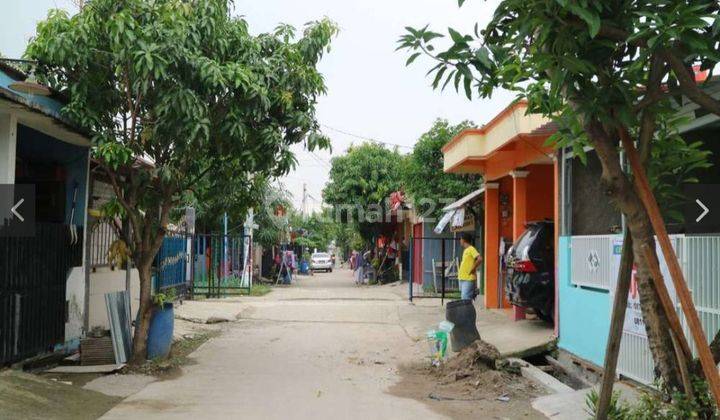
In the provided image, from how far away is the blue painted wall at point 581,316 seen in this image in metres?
8.05

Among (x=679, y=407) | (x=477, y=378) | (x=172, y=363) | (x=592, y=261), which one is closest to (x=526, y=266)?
(x=592, y=261)

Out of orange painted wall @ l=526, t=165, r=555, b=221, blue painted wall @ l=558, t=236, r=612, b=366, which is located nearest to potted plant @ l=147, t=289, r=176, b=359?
blue painted wall @ l=558, t=236, r=612, b=366

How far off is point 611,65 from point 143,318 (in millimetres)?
7164

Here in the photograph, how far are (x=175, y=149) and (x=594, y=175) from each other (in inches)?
222

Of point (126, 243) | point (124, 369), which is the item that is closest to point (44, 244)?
point (126, 243)

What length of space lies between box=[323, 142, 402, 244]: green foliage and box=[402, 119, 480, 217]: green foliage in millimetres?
8335

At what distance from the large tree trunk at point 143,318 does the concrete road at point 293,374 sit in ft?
2.09

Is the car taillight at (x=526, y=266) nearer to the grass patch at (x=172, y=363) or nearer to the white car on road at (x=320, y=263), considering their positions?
the grass patch at (x=172, y=363)

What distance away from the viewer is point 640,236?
3941mm

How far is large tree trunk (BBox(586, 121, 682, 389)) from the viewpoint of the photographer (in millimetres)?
3938

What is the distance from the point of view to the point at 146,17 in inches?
333

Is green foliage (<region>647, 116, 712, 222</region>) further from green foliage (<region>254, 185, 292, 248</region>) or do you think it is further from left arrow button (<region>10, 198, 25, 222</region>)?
green foliage (<region>254, 185, 292, 248</region>)

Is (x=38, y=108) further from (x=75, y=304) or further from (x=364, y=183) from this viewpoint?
(x=364, y=183)

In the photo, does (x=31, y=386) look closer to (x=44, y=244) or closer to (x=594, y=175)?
(x=44, y=244)
